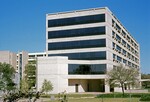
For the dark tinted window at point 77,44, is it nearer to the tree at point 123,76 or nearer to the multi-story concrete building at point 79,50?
the multi-story concrete building at point 79,50

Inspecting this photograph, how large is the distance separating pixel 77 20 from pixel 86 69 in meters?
13.5

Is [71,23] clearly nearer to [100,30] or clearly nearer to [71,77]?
[100,30]

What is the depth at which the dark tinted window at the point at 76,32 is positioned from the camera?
3051 inches

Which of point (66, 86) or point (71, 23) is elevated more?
point (71, 23)

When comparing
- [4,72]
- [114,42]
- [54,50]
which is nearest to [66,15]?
[54,50]

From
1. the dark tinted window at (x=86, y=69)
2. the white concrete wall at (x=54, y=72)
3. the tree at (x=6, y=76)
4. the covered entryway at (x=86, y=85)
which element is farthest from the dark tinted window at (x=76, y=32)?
the tree at (x=6, y=76)

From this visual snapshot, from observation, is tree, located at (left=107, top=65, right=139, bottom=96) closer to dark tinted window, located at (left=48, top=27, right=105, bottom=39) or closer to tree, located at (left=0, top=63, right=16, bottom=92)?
dark tinted window, located at (left=48, top=27, right=105, bottom=39)

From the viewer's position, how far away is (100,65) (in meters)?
76.4

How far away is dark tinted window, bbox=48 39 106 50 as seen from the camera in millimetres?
77062

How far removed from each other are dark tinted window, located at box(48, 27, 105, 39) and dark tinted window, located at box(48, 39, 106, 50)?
195cm

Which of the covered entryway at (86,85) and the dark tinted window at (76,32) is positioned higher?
the dark tinted window at (76,32)

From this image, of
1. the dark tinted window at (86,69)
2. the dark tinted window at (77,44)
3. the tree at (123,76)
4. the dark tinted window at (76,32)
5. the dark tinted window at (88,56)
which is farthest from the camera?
the dark tinted window at (76,32)

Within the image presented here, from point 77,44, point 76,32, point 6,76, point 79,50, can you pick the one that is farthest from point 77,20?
point 6,76

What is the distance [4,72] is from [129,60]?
58.0 meters
